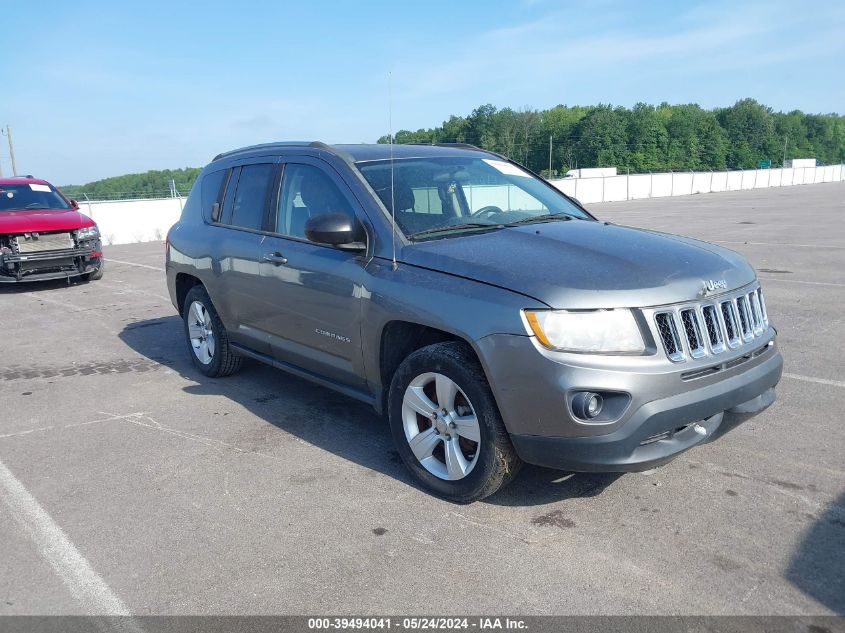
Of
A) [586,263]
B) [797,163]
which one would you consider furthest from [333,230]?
[797,163]

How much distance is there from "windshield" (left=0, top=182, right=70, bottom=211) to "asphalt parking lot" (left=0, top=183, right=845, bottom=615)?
7.33 m

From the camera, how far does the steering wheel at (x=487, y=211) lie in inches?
169

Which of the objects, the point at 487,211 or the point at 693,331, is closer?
the point at 693,331

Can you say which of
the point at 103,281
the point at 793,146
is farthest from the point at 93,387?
the point at 793,146

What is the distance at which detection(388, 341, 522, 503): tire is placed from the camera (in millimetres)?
3332

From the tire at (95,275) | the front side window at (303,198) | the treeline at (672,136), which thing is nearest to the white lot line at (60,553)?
the front side window at (303,198)

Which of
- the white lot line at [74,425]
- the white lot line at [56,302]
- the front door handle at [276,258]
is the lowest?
the white lot line at [74,425]

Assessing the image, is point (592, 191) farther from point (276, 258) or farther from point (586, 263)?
point (586, 263)

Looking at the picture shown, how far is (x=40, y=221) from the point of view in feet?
36.2

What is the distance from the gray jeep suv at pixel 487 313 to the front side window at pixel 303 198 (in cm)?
2

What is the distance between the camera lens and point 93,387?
596 cm

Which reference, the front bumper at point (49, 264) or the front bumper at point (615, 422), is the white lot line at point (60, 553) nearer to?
the front bumper at point (615, 422)

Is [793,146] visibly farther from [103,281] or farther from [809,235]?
[103,281]

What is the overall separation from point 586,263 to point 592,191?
37.4m
